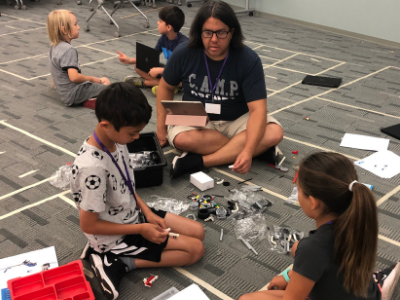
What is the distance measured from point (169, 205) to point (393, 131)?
5.63 ft

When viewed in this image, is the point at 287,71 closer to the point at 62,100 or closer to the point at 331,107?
the point at 331,107

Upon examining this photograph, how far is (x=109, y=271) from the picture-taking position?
161 centimetres

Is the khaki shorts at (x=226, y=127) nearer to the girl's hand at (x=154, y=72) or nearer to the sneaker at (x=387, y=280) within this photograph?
the girl's hand at (x=154, y=72)

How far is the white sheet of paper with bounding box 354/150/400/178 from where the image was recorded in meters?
2.42

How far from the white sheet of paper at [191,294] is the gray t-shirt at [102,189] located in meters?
0.32

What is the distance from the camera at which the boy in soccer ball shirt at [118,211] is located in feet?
4.62

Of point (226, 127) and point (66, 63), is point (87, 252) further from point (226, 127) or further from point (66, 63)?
point (66, 63)

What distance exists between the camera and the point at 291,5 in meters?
5.92

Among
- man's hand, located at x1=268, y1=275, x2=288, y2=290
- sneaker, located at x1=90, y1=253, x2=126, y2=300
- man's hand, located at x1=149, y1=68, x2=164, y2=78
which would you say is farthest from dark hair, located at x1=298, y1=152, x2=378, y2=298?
man's hand, located at x1=149, y1=68, x2=164, y2=78

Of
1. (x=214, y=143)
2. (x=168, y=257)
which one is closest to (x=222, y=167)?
(x=214, y=143)

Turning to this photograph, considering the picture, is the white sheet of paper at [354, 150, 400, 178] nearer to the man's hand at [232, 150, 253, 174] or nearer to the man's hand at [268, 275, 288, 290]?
the man's hand at [232, 150, 253, 174]

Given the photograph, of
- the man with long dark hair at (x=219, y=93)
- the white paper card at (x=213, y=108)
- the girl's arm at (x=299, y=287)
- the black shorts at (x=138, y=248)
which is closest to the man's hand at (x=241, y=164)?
the man with long dark hair at (x=219, y=93)

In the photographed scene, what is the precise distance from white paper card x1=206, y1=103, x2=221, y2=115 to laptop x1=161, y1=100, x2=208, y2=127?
0.07 m

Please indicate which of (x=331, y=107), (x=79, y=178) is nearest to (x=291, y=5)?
(x=331, y=107)
